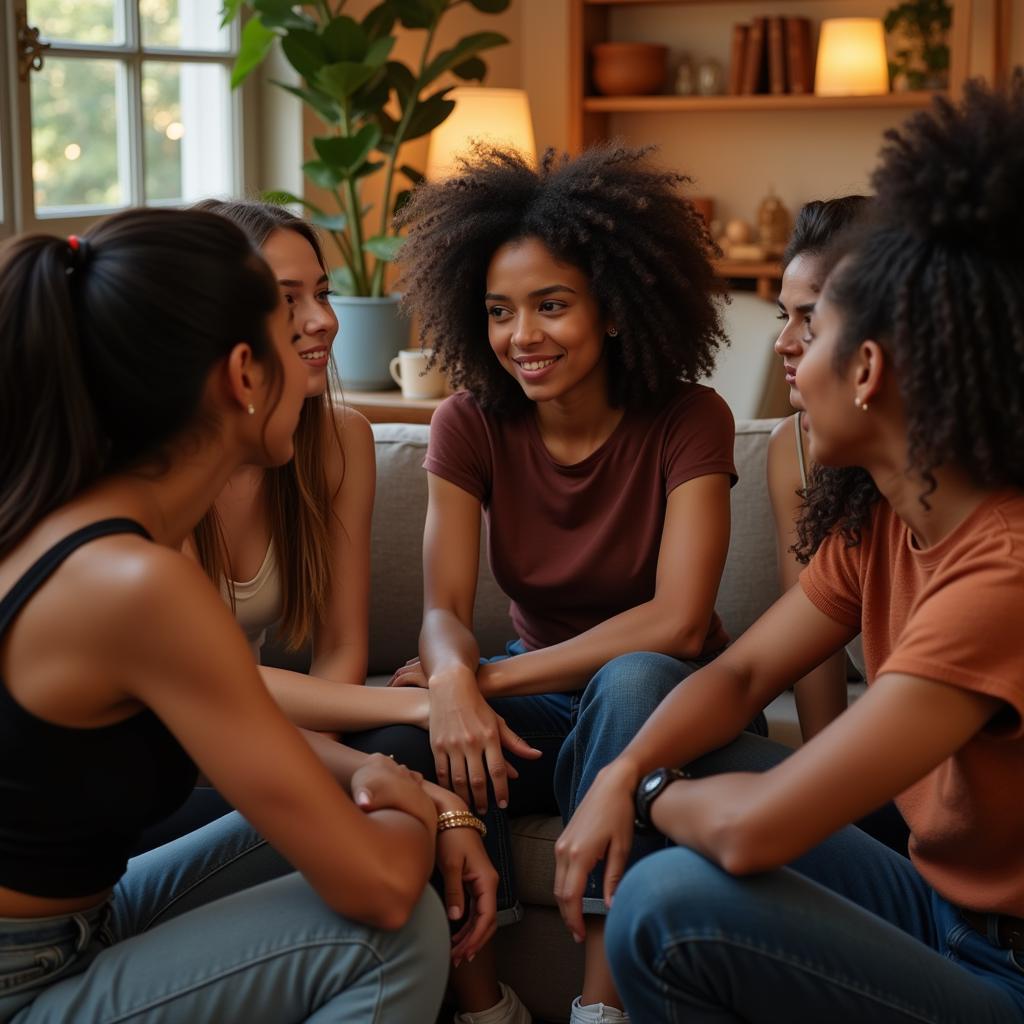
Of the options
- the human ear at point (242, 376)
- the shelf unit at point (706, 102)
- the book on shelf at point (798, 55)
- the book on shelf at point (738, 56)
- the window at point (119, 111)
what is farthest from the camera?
the book on shelf at point (738, 56)

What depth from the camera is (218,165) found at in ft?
12.9

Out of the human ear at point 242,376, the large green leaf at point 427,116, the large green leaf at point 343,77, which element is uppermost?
the large green leaf at point 343,77

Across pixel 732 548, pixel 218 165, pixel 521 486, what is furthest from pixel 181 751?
pixel 218 165

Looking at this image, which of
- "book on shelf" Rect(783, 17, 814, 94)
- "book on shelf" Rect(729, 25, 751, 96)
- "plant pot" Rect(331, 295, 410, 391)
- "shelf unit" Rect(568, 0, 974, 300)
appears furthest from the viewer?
"book on shelf" Rect(729, 25, 751, 96)

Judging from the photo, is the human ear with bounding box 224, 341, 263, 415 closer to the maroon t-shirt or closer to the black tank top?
the black tank top

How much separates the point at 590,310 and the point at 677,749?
2.33 feet

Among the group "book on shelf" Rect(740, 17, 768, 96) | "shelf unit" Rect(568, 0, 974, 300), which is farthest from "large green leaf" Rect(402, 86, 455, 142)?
"book on shelf" Rect(740, 17, 768, 96)

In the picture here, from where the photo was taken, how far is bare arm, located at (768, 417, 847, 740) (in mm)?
1932

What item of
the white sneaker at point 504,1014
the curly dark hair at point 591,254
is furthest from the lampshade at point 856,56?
the white sneaker at point 504,1014

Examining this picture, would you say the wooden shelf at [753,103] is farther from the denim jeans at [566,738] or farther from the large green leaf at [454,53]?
the denim jeans at [566,738]

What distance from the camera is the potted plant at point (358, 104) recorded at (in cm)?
345

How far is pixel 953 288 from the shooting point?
123cm

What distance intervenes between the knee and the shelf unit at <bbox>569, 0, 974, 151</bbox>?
3413 mm

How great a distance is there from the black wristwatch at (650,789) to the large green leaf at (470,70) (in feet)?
9.42
